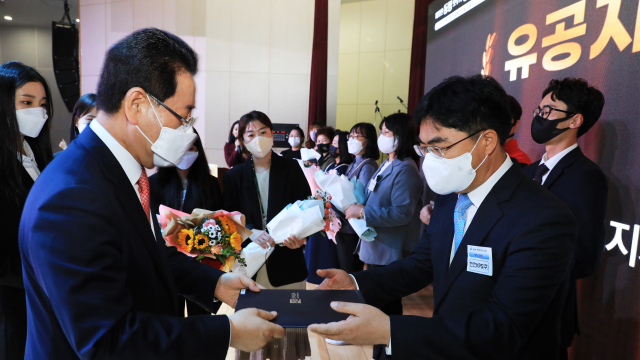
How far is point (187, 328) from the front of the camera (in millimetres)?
1028

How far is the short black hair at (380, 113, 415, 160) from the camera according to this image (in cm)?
338

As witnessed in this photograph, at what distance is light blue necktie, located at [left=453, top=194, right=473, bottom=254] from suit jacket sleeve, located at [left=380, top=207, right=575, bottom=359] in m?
0.23

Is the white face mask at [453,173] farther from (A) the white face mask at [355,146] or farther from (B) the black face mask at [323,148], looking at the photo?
(B) the black face mask at [323,148]

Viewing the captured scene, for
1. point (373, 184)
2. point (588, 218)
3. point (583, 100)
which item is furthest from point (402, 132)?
point (588, 218)

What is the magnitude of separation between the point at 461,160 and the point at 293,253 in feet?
5.44

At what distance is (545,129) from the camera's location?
233 centimetres

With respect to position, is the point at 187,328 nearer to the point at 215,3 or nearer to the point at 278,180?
the point at 278,180

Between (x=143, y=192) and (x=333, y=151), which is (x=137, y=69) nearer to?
(x=143, y=192)

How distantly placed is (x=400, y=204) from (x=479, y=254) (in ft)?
6.30

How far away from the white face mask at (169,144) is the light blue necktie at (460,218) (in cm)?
98

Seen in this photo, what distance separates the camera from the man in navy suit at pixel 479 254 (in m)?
1.19

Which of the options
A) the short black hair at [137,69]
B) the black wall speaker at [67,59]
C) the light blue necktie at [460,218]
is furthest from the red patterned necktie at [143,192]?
the black wall speaker at [67,59]

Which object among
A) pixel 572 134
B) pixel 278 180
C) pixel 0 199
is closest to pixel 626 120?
pixel 572 134

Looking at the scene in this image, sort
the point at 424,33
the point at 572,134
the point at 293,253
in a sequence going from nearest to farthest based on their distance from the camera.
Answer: the point at 572,134 → the point at 293,253 → the point at 424,33
